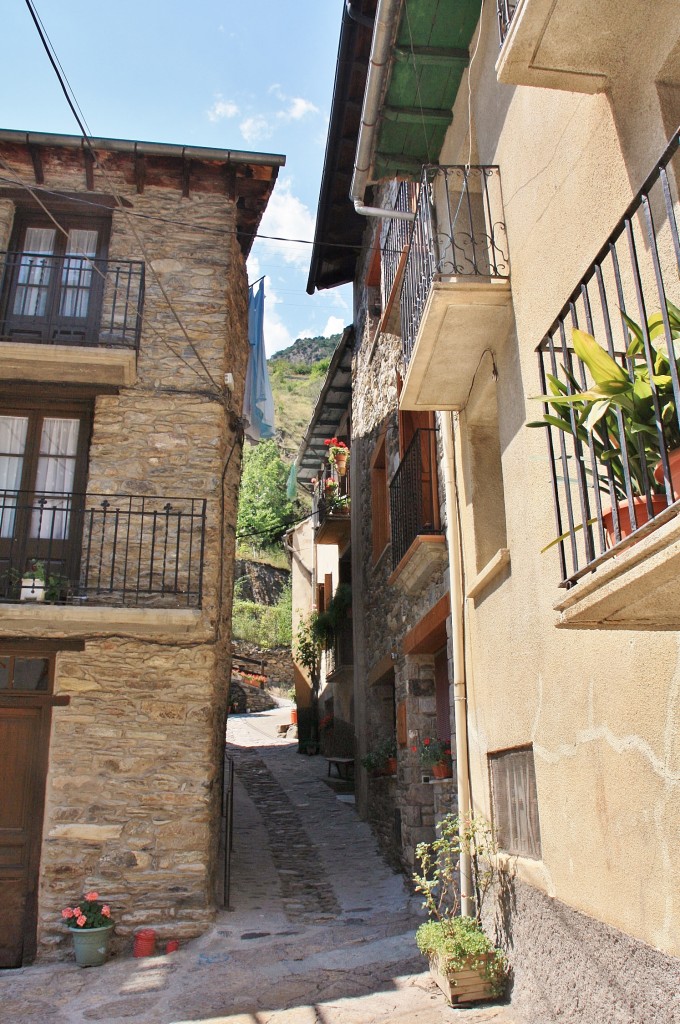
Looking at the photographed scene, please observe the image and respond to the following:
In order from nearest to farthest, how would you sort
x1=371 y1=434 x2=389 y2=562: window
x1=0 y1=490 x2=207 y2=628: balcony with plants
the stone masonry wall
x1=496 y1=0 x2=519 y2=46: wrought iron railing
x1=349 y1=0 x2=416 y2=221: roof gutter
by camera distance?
x1=496 y1=0 x2=519 y2=46: wrought iron railing
x1=349 y1=0 x2=416 y2=221: roof gutter
the stone masonry wall
x1=0 y1=490 x2=207 y2=628: balcony with plants
x1=371 y1=434 x2=389 y2=562: window

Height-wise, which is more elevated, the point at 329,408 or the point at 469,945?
the point at 329,408

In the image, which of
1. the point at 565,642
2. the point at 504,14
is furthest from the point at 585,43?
the point at 565,642

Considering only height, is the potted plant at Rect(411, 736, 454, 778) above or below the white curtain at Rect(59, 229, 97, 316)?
below

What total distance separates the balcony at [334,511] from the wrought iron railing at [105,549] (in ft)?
20.1

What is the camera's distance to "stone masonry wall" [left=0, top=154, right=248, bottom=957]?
7648 millimetres

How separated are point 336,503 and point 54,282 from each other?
6.75 m

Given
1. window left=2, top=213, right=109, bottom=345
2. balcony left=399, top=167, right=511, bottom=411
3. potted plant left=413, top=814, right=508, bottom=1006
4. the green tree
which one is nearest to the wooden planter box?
potted plant left=413, top=814, right=508, bottom=1006

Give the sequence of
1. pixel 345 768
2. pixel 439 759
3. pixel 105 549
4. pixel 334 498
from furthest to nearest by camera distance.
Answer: pixel 334 498 → pixel 345 768 → pixel 105 549 → pixel 439 759

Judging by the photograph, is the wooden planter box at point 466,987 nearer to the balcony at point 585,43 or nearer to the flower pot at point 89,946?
the flower pot at point 89,946

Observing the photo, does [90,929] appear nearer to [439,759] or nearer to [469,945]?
[439,759]

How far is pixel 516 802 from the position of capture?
Answer: 5.25 m

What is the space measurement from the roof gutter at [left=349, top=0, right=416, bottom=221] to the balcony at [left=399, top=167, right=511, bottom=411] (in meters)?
0.55

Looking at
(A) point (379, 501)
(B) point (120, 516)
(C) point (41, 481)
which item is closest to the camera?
(B) point (120, 516)

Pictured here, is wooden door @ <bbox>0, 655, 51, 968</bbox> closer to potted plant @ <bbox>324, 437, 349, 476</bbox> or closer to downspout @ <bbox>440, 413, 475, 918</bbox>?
downspout @ <bbox>440, 413, 475, 918</bbox>
